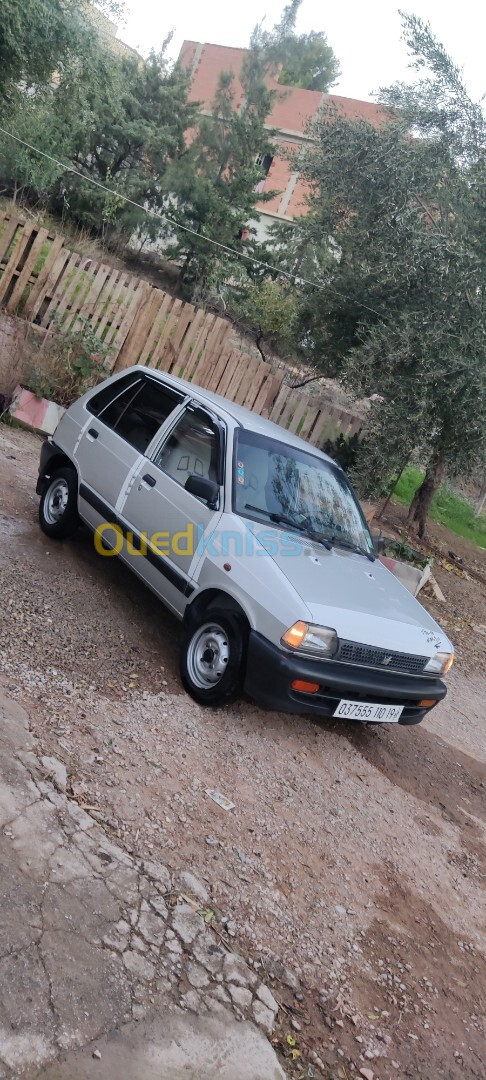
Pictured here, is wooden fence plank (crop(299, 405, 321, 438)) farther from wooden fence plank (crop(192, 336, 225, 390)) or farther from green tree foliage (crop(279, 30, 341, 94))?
green tree foliage (crop(279, 30, 341, 94))

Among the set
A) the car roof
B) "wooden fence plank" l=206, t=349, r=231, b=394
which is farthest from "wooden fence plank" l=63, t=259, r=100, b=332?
the car roof

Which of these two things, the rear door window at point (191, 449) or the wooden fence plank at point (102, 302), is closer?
the rear door window at point (191, 449)

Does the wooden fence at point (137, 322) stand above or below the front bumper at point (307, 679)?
above

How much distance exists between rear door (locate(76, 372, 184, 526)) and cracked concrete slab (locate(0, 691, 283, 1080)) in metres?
2.67

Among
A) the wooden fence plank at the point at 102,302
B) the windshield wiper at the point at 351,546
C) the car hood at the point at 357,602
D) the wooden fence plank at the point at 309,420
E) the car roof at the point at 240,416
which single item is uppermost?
the wooden fence plank at the point at 102,302

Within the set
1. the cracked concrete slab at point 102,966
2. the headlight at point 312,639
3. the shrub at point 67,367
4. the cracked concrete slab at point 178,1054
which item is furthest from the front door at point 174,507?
the shrub at point 67,367

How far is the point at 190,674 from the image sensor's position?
4.64 meters

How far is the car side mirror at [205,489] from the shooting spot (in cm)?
476

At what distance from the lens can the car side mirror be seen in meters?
4.76

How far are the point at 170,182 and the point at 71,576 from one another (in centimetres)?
2141

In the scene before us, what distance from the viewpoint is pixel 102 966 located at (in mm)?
2615

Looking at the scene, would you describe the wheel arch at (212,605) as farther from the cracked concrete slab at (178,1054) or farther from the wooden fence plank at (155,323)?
the wooden fence plank at (155,323)

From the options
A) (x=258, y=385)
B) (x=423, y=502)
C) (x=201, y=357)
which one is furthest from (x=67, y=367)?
(x=423, y=502)

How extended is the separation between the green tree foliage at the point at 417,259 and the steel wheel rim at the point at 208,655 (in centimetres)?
583
